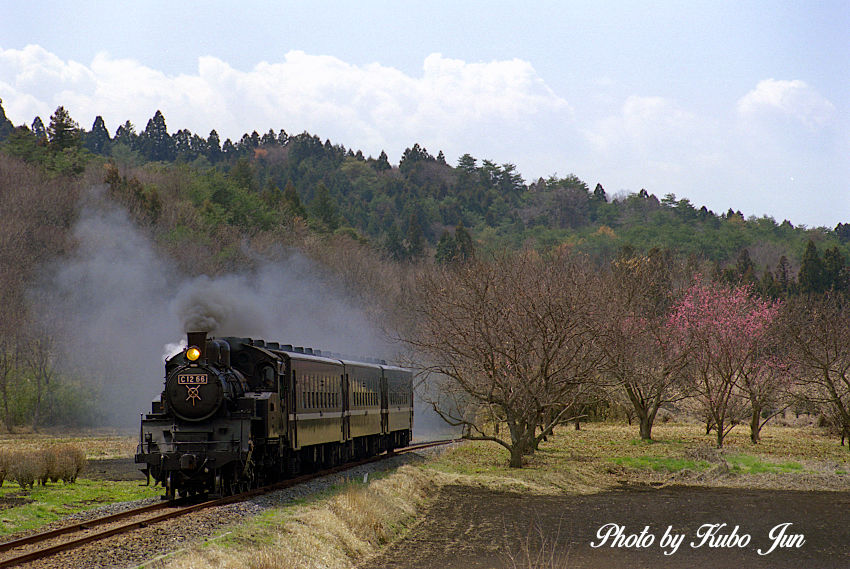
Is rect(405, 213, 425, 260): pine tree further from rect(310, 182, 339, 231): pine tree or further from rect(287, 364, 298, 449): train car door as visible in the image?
rect(287, 364, 298, 449): train car door

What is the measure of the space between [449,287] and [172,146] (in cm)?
14419

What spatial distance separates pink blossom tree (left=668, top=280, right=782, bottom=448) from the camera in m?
39.4

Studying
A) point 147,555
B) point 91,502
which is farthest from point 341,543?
point 91,502

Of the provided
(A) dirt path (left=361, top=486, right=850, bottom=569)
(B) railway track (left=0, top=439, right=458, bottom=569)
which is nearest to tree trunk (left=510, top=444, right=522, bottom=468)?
(A) dirt path (left=361, top=486, right=850, bottom=569)

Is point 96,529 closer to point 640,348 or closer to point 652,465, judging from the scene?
point 652,465

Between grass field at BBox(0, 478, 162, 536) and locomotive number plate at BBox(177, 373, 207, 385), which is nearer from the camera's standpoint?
grass field at BBox(0, 478, 162, 536)

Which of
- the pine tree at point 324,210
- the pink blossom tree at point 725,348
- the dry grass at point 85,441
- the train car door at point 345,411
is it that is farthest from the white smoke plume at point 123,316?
the pine tree at point 324,210

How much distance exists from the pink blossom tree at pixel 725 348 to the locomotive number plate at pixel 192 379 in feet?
80.2

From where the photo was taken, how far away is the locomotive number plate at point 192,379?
19125 mm

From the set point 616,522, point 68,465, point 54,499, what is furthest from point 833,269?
point 54,499

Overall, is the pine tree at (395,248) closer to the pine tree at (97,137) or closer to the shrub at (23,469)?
the pine tree at (97,137)

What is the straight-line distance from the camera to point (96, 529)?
51.2 feet

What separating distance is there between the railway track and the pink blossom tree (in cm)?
2394

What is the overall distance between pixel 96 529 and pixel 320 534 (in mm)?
3741
